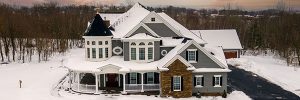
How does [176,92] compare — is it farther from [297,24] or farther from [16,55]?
[297,24]

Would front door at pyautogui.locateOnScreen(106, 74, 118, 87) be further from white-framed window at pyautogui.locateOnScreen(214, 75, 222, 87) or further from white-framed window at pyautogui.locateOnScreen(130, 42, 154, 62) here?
white-framed window at pyautogui.locateOnScreen(214, 75, 222, 87)

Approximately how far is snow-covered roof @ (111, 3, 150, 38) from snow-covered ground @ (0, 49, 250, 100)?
6.19 m

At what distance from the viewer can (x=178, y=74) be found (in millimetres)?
30641

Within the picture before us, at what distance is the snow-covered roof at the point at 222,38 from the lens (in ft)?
181

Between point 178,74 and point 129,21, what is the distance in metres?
9.27

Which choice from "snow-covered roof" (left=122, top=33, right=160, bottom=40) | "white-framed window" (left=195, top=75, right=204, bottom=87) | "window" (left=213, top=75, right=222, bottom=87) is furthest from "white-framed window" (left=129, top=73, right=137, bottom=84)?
"window" (left=213, top=75, right=222, bottom=87)

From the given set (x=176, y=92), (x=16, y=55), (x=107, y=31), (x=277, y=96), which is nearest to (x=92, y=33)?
(x=107, y=31)

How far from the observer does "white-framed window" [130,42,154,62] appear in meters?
33.1

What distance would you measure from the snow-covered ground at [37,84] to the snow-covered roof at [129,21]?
6.19 m

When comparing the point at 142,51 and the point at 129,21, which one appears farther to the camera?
the point at 129,21

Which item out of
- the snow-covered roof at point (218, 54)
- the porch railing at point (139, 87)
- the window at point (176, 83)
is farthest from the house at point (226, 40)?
the window at point (176, 83)

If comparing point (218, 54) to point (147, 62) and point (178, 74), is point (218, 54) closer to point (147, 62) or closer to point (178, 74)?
point (178, 74)

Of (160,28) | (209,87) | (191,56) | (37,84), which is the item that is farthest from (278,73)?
(37,84)

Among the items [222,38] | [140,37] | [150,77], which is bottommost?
[150,77]
